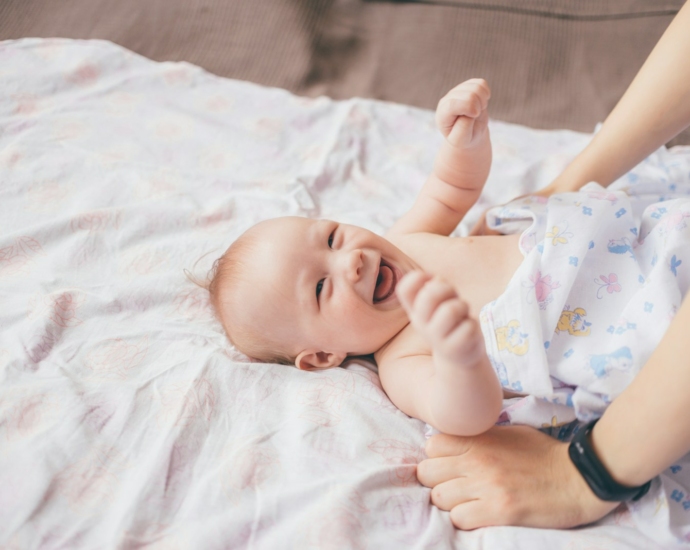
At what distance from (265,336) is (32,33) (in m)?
1.23

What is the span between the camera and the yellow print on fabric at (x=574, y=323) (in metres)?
0.94

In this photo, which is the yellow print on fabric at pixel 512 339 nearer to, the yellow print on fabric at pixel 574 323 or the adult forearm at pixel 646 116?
the yellow print on fabric at pixel 574 323

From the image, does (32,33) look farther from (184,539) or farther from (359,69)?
(184,539)

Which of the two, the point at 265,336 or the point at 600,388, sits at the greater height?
the point at 600,388

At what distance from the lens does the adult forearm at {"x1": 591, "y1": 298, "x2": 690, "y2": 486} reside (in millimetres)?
688

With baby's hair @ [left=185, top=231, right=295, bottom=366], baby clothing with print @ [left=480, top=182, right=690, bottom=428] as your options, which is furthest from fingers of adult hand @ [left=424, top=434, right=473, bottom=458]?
baby's hair @ [left=185, top=231, right=295, bottom=366]

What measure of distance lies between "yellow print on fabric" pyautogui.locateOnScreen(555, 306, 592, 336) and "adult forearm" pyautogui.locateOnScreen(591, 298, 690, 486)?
0.19 metres

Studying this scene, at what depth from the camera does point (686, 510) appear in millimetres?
821

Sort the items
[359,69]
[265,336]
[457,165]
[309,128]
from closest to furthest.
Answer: [265,336]
[457,165]
[309,128]
[359,69]

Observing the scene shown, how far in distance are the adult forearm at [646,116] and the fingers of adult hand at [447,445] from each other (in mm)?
615

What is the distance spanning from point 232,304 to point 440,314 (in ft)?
1.68

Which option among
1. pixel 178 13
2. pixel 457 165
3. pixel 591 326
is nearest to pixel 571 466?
pixel 591 326

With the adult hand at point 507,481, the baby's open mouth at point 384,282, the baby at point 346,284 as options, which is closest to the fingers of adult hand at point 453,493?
the adult hand at point 507,481

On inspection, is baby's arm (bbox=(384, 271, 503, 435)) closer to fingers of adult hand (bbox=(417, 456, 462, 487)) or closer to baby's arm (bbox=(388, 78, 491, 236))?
fingers of adult hand (bbox=(417, 456, 462, 487))
